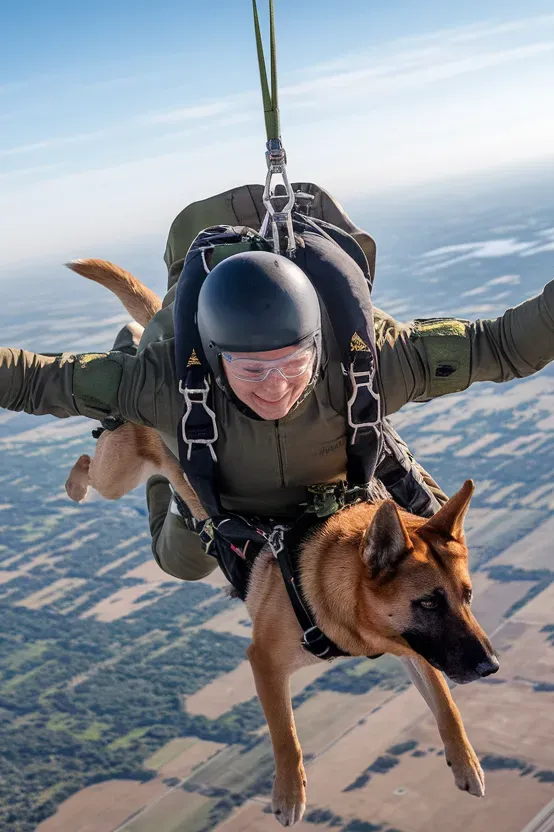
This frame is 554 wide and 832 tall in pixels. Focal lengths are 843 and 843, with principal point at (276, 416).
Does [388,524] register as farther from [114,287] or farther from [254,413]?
[114,287]

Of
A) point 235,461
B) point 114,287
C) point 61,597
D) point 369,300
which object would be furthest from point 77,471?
point 61,597

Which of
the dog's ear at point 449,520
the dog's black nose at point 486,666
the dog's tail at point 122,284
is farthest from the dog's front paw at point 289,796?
the dog's tail at point 122,284

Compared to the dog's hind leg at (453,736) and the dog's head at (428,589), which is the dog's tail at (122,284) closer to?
the dog's head at (428,589)

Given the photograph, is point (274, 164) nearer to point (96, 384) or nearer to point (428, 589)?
point (96, 384)

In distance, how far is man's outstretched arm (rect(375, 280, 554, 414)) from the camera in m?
4.39

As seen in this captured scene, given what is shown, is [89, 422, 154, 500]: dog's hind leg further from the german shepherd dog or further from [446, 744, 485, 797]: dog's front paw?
[446, 744, 485, 797]: dog's front paw

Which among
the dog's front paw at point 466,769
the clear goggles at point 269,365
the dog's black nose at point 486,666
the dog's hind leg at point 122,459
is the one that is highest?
the clear goggles at point 269,365

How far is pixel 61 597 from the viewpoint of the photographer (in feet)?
503

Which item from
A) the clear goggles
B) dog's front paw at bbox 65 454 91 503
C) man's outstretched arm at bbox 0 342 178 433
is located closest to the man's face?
the clear goggles

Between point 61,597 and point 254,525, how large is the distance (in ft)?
515

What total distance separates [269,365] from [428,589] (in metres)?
1.40

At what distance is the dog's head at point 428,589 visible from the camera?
4.16m

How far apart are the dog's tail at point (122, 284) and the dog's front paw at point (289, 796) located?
3.49m

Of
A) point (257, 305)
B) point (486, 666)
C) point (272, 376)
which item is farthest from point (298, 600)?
point (257, 305)
